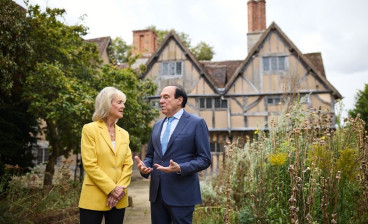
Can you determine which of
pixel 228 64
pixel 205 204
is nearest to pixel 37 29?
pixel 205 204

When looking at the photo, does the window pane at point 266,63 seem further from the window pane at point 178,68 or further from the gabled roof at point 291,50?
the window pane at point 178,68

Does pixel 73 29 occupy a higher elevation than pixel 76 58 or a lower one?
higher

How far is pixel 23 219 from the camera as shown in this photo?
417 cm

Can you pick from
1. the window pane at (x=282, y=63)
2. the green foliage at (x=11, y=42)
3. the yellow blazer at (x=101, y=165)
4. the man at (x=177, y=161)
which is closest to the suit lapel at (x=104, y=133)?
the yellow blazer at (x=101, y=165)

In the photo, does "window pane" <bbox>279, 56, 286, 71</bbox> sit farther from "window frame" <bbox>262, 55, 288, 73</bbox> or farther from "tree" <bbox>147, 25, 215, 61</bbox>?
"tree" <bbox>147, 25, 215, 61</bbox>

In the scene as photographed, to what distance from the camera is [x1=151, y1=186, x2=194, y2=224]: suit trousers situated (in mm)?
2504

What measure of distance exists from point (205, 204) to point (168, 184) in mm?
3624

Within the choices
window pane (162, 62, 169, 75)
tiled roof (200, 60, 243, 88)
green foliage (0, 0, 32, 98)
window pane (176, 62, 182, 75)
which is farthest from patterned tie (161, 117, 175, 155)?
window pane (162, 62, 169, 75)

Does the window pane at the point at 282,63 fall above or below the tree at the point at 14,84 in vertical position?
above

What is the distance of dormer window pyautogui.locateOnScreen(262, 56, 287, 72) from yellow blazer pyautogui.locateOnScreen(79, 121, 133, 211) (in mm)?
13602

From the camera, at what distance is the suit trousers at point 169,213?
2504 mm

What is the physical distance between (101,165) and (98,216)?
42cm

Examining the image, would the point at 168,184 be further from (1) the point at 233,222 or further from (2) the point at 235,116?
(2) the point at 235,116

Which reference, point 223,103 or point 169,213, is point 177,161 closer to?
point 169,213
